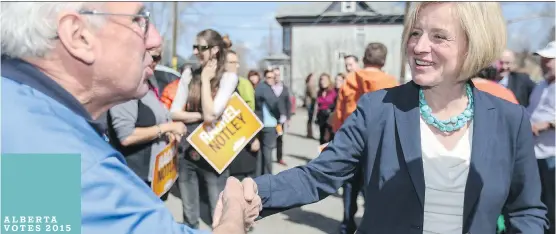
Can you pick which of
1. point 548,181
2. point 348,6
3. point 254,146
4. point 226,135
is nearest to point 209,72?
point 226,135

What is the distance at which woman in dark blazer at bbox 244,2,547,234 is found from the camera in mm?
1688

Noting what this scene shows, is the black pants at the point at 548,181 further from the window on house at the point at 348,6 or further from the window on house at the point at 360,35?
the window on house at the point at 348,6

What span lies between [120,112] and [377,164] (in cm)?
201

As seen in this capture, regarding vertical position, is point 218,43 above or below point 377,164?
above

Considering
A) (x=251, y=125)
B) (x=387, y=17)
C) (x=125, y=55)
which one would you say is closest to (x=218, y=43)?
(x=251, y=125)

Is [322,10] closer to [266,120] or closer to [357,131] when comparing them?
[266,120]

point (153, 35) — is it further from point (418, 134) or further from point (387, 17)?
point (387, 17)

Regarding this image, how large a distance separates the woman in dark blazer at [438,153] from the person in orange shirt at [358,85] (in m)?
2.49

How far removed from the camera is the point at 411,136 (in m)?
Answer: 1.71

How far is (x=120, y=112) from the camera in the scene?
3244 millimetres

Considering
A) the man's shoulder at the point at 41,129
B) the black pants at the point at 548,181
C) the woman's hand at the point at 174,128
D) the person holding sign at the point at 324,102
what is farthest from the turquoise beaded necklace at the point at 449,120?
the person holding sign at the point at 324,102

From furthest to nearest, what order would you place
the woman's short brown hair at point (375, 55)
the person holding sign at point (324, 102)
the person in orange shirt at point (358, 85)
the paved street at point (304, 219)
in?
the person holding sign at point (324, 102), the paved street at point (304, 219), the woman's short brown hair at point (375, 55), the person in orange shirt at point (358, 85)

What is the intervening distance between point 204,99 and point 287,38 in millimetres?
40046

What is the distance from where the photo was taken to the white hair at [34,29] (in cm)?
117
